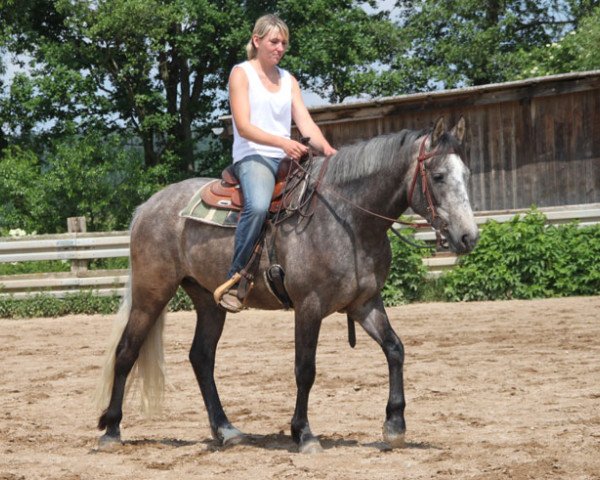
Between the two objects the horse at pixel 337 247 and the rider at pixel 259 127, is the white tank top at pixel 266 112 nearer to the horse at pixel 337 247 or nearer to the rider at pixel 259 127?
the rider at pixel 259 127

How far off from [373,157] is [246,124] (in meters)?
0.84

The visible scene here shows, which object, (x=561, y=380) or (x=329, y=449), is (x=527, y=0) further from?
(x=329, y=449)

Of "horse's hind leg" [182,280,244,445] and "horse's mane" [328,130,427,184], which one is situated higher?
"horse's mane" [328,130,427,184]

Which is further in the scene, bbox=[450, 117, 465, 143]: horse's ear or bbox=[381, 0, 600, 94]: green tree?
bbox=[381, 0, 600, 94]: green tree

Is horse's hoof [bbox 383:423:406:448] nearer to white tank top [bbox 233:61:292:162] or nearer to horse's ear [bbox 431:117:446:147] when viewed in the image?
horse's ear [bbox 431:117:446:147]

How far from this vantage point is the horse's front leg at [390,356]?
6418mm

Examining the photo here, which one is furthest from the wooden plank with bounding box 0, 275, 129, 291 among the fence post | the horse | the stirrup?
the stirrup

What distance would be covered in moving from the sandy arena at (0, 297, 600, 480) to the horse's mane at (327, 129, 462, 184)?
1.76 meters

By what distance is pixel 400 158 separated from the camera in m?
6.41

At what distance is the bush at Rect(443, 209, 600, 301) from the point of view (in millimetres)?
15547

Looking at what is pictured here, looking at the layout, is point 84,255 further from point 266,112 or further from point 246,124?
point 246,124

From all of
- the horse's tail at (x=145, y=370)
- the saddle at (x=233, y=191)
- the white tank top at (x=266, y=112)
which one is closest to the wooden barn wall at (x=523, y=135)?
the horse's tail at (x=145, y=370)

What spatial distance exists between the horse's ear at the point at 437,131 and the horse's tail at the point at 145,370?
8.25 feet

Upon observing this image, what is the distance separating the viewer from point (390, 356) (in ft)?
21.3
